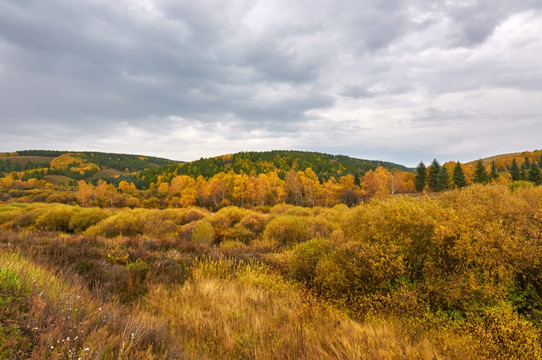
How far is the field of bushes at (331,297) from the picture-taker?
3.44m

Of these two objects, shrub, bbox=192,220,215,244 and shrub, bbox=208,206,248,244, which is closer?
shrub, bbox=192,220,215,244

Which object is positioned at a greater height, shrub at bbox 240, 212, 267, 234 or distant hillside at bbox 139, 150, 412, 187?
distant hillside at bbox 139, 150, 412, 187

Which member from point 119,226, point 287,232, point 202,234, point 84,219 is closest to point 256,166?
point 84,219

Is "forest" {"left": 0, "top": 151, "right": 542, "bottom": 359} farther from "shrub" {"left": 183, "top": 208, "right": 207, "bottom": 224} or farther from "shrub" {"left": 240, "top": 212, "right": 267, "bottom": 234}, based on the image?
"shrub" {"left": 183, "top": 208, "right": 207, "bottom": 224}

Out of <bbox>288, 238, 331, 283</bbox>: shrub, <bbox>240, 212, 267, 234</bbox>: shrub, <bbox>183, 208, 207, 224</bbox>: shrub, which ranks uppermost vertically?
<bbox>288, 238, 331, 283</bbox>: shrub

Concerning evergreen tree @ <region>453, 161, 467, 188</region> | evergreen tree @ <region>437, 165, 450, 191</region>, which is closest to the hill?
evergreen tree @ <region>437, 165, 450, 191</region>

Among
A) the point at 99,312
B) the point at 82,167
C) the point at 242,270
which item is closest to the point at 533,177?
the point at 242,270

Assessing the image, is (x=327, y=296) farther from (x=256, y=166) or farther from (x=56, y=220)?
(x=256, y=166)

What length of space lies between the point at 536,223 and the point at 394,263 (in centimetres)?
326

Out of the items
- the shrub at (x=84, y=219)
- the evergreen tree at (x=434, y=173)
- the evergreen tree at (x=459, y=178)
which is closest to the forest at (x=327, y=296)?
the shrub at (x=84, y=219)

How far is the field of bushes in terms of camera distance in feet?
11.3

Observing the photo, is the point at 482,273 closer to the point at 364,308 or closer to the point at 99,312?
the point at 364,308

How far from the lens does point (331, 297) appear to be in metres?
6.21

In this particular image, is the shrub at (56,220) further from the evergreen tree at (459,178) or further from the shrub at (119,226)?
the evergreen tree at (459,178)
